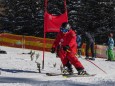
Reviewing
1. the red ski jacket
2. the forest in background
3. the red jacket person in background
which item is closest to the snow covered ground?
the red jacket person in background

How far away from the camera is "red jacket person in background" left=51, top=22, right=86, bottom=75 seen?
39.7 feet

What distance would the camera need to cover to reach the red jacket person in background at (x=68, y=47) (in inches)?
476

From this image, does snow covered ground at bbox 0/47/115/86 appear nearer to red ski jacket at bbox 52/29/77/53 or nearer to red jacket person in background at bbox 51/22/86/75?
red jacket person in background at bbox 51/22/86/75

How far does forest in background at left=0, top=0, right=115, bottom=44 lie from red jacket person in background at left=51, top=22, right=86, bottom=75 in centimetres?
3374

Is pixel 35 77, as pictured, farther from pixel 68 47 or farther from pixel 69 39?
pixel 69 39

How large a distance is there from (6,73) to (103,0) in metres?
35.6

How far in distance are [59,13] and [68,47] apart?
36.3 meters

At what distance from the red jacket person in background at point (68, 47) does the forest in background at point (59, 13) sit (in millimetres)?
33741

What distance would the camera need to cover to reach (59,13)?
48.1 m

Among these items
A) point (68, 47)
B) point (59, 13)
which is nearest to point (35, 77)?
point (68, 47)

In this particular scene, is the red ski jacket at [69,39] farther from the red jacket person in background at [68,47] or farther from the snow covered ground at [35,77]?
the snow covered ground at [35,77]

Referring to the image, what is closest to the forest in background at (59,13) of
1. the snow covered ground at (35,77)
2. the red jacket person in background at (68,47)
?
the snow covered ground at (35,77)

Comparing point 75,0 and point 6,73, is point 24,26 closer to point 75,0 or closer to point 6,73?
point 75,0

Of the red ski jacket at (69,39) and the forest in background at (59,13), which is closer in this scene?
the red ski jacket at (69,39)
